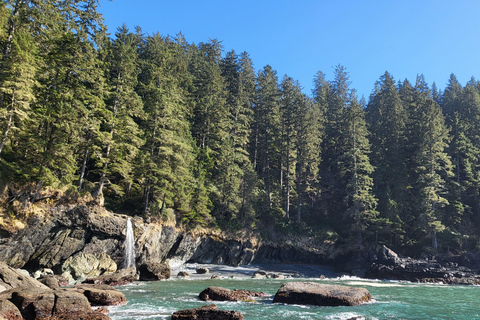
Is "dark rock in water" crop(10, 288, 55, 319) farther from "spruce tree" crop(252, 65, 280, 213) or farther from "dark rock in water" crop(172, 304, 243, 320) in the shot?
"spruce tree" crop(252, 65, 280, 213)

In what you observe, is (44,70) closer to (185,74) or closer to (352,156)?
(185,74)

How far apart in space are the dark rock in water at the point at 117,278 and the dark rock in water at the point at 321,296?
39.5 ft

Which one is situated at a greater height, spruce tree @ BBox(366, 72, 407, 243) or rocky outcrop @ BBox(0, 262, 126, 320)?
spruce tree @ BBox(366, 72, 407, 243)

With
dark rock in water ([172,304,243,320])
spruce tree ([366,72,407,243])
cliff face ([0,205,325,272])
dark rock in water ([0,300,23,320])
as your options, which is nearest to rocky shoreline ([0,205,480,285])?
cliff face ([0,205,325,272])

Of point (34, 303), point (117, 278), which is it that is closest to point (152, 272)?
point (117, 278)

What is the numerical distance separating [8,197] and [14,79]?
8.08 m

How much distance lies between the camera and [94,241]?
976 inches

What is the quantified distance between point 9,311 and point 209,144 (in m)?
35.9

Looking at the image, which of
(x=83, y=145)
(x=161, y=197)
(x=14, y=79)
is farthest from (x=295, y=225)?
(x=14, y=79)

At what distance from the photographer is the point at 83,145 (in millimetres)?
27047

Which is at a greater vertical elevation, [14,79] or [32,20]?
[32,20]

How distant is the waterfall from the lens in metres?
26.9

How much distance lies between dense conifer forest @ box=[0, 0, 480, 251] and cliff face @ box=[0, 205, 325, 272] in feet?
6.48

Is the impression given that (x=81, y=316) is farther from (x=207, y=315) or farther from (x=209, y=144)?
(x=209, y=144)
